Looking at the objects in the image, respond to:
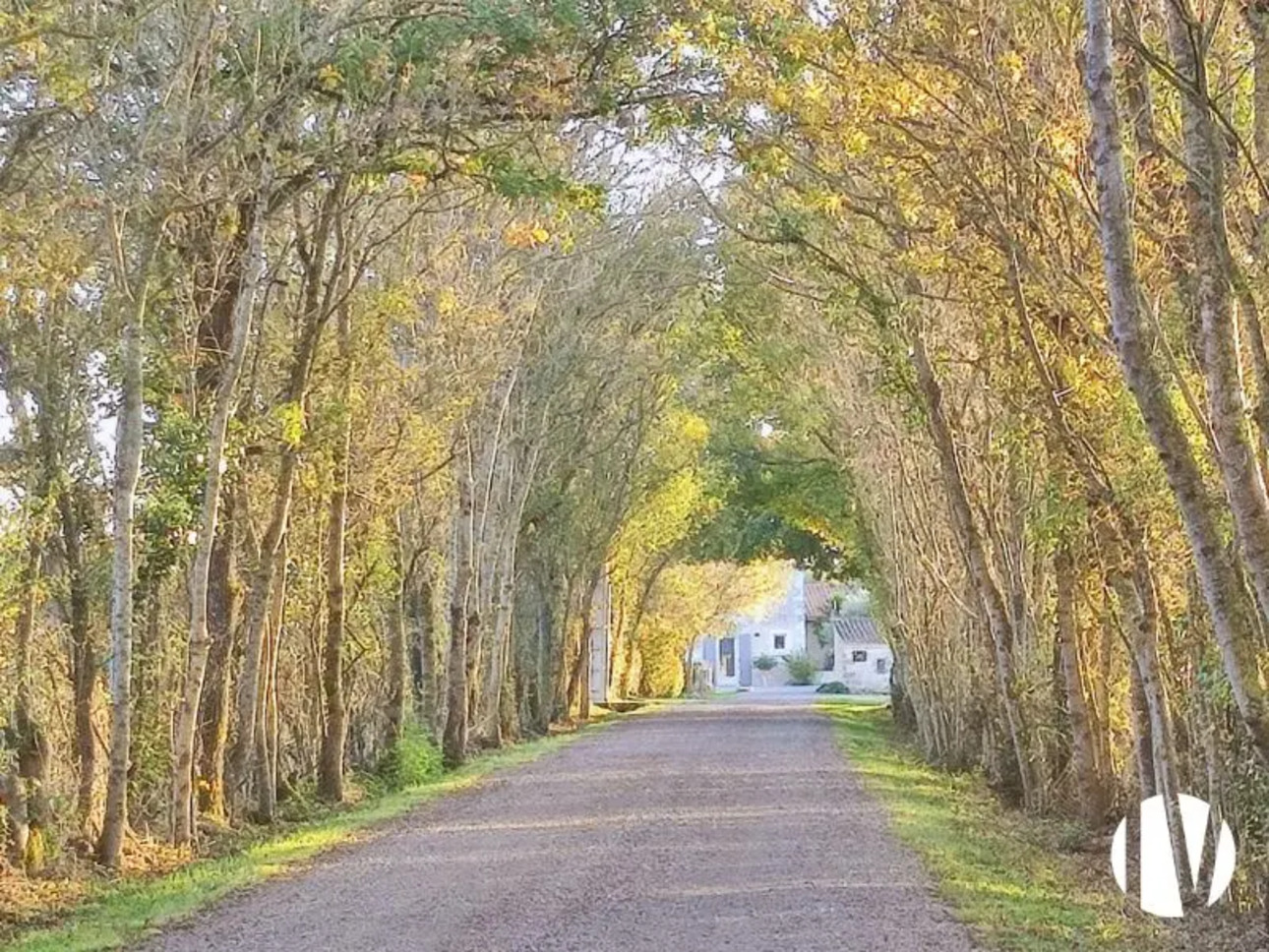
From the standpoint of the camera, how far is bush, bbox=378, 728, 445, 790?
2297 centimetres

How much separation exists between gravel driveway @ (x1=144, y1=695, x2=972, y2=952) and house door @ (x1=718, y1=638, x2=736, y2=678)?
80.6m

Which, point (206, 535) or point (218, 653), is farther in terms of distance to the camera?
point (218, 653)

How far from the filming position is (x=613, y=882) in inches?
507

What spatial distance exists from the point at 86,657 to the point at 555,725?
24379 mm

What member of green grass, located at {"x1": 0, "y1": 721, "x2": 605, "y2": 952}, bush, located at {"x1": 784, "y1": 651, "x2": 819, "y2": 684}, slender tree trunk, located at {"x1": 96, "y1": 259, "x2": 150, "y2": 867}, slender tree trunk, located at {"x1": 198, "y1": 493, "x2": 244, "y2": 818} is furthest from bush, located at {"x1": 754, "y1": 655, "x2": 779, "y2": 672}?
slender tree trunk, located at {"x1": 96, "y1": 259, "x2": 150, "y2": 867}

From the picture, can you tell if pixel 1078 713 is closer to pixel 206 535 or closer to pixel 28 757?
pixel 206 535

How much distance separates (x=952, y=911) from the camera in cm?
1159

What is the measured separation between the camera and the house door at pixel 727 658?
10262cm

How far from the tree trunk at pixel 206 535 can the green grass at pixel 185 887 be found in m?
0.80

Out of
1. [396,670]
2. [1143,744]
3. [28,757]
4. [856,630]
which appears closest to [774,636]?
[856,630]

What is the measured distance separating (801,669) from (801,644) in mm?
5718

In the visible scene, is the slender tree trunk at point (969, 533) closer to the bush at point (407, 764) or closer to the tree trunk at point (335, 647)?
the tree trunk at point (335, 647)

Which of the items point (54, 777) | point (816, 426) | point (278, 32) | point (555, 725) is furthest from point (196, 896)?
point (555, 725)

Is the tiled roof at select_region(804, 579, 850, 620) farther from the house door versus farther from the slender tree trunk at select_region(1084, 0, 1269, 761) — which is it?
the slender tree trunk at select_region(1084, 0, 1269, 761)
